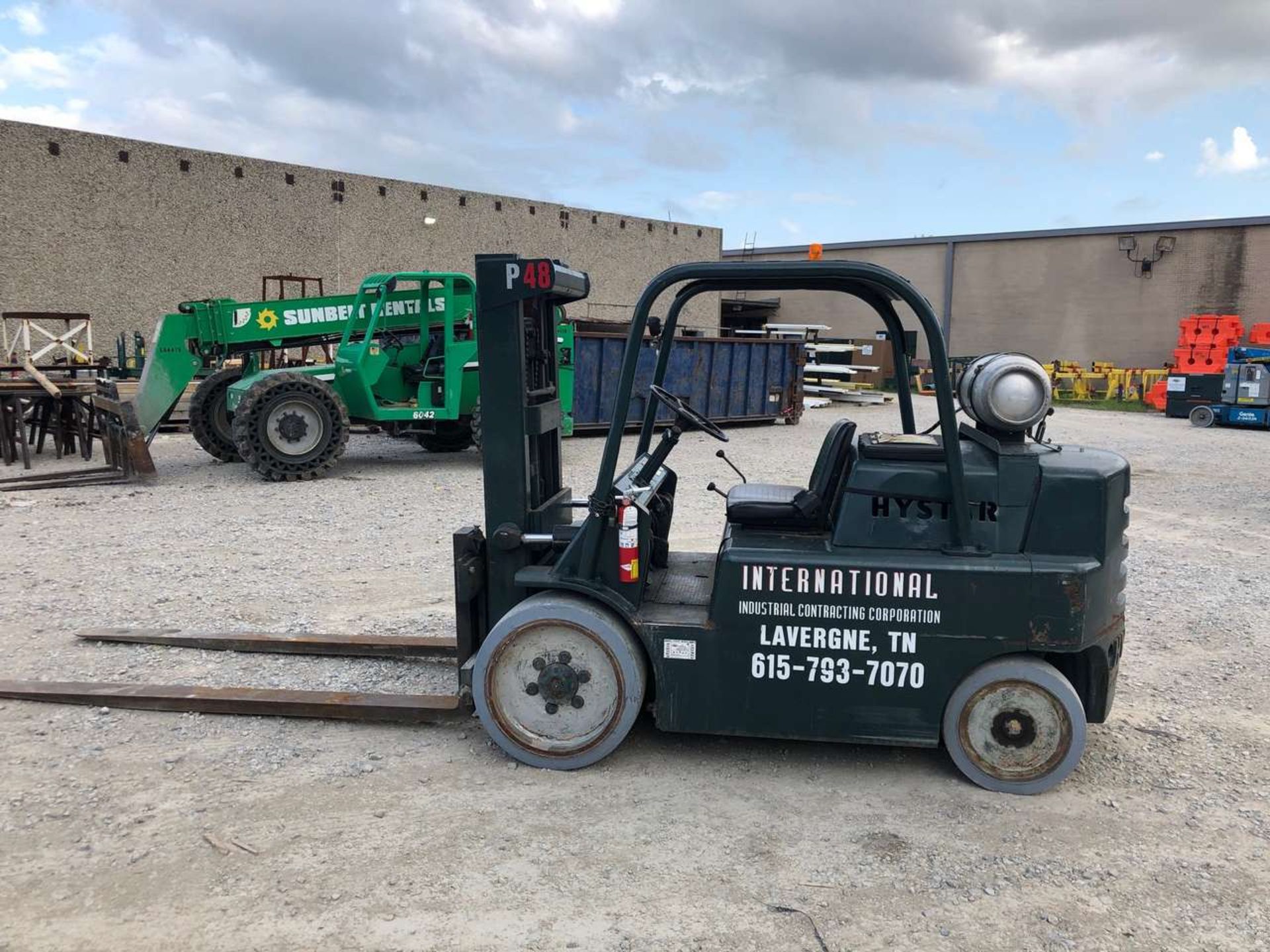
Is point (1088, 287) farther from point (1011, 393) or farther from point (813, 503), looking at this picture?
point (813, 503)

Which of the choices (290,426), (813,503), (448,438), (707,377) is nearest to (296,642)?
(813,503)

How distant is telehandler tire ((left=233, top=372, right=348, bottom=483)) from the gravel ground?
482cm

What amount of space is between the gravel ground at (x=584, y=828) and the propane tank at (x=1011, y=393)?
1500mm

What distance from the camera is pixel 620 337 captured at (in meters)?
15.9

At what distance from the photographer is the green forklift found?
3.60 meters

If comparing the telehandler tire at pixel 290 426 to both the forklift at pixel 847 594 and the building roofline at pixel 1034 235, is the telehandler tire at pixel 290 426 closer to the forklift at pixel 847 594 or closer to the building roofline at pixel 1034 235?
the forklift at pixel 847 594

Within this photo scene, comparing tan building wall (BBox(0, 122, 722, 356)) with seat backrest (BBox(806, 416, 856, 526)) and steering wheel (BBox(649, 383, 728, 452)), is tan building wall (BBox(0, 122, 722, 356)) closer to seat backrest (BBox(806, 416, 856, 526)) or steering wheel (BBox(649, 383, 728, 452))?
steering wheel (BBox(649, 383, 728, 452))

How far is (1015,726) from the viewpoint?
368 centimetres

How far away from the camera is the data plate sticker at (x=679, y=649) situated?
12.4 ft

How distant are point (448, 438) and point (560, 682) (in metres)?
9.71

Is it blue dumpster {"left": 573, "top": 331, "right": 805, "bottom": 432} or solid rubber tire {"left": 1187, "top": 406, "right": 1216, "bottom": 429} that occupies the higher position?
blue dumpster {"left": 573, "top": 331, "right": 805, "bottom": 432}

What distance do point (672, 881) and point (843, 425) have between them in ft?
6.83

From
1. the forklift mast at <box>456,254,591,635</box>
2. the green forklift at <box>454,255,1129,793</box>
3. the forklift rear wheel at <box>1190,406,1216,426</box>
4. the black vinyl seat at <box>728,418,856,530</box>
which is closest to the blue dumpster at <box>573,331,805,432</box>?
the forklift rear wheel at <box>1190,406,1216,426</box>

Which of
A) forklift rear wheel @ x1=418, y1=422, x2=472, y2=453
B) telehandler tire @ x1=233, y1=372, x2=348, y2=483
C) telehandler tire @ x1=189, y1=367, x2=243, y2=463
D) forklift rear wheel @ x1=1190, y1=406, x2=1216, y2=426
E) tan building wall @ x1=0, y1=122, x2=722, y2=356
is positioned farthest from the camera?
forklift rear wheel @ x1=1190, y1=406, x2=1216, y2=426
